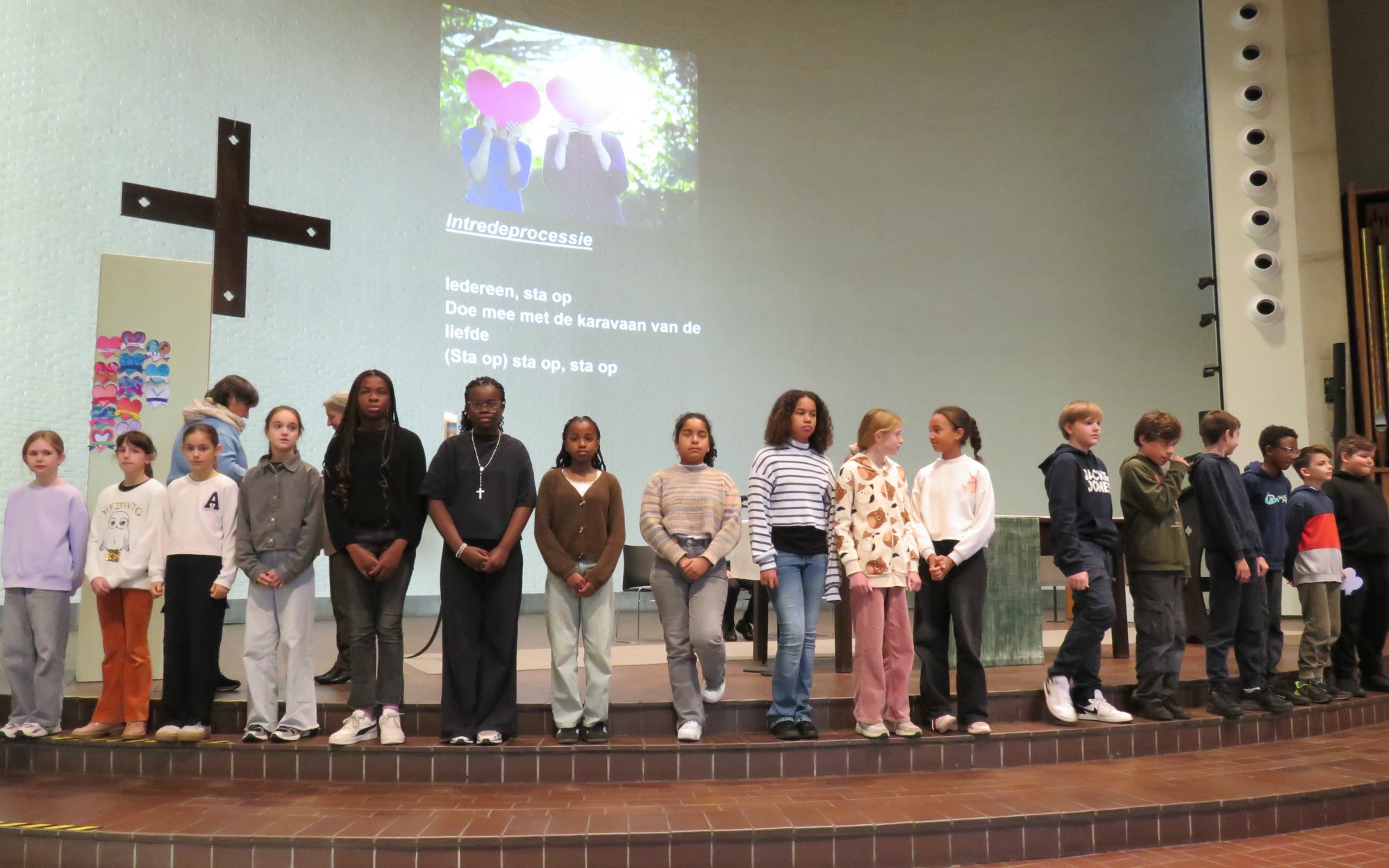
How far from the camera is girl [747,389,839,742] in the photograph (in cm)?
398

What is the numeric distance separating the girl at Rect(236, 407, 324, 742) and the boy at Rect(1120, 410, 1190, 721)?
3259 millimetres

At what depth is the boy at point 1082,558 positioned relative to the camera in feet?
14.0

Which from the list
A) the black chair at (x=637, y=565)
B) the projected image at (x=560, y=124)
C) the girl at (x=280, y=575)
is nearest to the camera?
the girl at (x=280, y=575)

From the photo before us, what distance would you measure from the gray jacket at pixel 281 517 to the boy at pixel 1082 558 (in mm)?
2908

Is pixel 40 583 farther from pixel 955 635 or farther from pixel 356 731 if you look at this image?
pixel 955 635

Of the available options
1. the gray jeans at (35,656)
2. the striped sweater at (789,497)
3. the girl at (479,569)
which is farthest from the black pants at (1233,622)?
the gray jeans at (35,656)

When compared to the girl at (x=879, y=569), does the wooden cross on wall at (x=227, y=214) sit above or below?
above

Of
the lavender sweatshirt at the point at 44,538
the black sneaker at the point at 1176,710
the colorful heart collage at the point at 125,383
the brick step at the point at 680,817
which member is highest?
the colorful heart collage at the point at 125,383

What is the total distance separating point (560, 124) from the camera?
8273mm

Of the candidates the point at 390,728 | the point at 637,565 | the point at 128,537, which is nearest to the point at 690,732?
the point at 390,728

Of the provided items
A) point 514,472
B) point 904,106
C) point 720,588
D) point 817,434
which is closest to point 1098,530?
point 817,434

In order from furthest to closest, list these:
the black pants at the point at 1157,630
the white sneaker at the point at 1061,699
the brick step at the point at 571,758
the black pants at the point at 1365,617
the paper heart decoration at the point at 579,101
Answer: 1. the paper heart decoration at the point at 579,101
2. the black pants at the point at 1365,617
3. the black pants at the point at 1157,630
4. the white sneaker at the point at 1061,699
5. the brick step at the point at 571,758

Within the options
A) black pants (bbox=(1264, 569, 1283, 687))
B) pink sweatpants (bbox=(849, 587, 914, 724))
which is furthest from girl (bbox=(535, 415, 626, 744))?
black pants (bbox=(1264, 569, 1283, 687))

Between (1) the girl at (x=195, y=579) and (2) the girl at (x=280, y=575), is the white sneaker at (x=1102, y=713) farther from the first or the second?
(1) the girl at (x=195, y=579)
